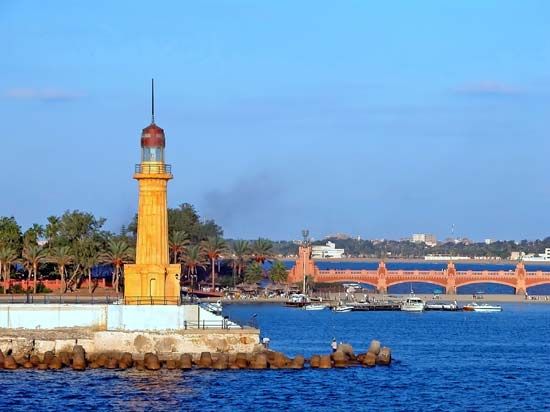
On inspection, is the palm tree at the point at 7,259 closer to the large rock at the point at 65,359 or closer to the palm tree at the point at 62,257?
the palm tree at the point at 62,257

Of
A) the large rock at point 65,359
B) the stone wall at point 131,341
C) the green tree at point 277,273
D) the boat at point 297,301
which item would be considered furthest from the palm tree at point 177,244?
the large rock at point 65,359

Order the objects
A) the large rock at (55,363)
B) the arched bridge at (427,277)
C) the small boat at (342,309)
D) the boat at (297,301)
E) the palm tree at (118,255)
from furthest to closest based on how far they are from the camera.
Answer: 1. the arched bridge at (427,277)
2. the boat at (297,301)
3. the small boat at (342,309)
4. the palm tree at (118,255)
5. the large rock at (55,363)

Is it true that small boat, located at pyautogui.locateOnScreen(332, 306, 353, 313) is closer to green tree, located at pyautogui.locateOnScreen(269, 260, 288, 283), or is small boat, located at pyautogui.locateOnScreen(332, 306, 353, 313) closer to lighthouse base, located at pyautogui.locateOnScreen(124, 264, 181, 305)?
green tree, located at pyautogui.locateOnScreen(269, 260, 288, 283)

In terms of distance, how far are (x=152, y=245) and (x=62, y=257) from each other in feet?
181

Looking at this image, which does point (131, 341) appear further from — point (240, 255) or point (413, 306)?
point (240, 255)

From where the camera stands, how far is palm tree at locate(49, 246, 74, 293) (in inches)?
4574

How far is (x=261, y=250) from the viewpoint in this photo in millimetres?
147625

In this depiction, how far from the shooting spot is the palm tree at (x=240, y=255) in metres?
147

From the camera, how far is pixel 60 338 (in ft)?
198

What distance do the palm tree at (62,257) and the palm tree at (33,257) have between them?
0.80m

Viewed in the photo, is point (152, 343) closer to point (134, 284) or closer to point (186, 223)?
point (134, 284)

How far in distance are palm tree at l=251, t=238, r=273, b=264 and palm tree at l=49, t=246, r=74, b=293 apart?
32.4 metres

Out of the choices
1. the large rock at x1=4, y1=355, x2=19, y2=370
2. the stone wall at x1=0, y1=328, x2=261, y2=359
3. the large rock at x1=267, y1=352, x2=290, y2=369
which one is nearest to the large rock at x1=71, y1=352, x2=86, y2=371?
the stone wall at x1=0, y1=328, x2=261, y2=359

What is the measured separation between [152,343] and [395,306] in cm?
7784
